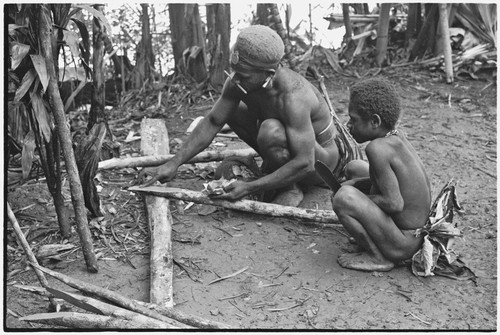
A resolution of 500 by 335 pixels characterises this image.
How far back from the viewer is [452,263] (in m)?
4.46

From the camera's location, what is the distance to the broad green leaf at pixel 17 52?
12.9ft

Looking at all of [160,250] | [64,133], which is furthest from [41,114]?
[160,250]

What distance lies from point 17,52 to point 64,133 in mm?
534

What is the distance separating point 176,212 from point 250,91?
3.49 feet

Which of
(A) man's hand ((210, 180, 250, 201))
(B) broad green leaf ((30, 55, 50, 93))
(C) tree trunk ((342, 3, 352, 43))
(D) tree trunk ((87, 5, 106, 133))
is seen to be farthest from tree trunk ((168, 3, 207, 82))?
(B) broad green leaf ((30, 55, 50, 93))

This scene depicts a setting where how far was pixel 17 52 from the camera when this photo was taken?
13.0ft

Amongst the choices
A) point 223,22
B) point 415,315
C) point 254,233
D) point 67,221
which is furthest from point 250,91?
point 223,22

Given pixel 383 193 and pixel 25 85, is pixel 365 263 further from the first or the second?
pixel 25 85

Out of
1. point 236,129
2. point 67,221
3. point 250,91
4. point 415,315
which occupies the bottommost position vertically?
point 415,315

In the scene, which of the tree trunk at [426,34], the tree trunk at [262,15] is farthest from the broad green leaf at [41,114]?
the tree trunk at [426,34]

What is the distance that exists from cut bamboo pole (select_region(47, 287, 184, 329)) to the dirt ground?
0.23 meters

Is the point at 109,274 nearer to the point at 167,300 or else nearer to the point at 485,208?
the point at 167,300

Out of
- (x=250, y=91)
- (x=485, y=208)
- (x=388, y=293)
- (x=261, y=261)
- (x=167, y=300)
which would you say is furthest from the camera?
(x=485, y=208)

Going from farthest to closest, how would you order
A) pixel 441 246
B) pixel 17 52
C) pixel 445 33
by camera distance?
pixel 445 33 → pixel 441 246 → pixel 17 52
